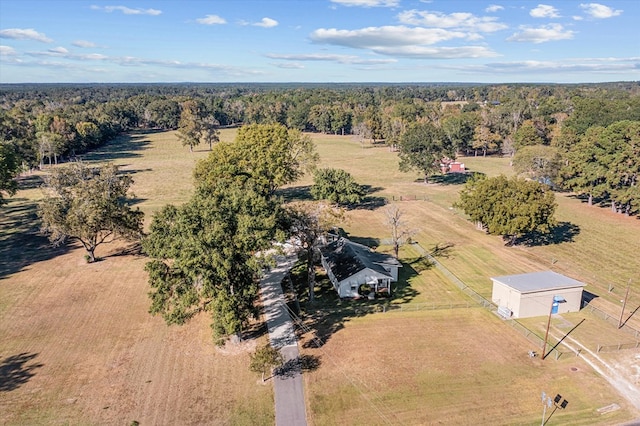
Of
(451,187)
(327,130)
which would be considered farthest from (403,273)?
(327,130)

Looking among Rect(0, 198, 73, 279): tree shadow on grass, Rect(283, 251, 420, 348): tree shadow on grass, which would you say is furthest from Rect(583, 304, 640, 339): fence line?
Rect(0, 198, 73, 279): tree shadow on grass

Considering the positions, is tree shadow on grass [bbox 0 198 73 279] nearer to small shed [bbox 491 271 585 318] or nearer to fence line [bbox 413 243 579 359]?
fence line [bbox 413 243 579 359]

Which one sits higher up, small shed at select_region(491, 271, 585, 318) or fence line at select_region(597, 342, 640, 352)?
small shed at select_region(491, 271, 585, 318)

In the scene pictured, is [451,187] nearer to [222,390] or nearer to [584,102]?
[584,102]

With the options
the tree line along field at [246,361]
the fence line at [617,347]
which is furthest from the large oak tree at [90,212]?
the fence line at [617,347]

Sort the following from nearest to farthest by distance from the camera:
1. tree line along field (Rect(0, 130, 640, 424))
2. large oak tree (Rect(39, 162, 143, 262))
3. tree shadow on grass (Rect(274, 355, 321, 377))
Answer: tree line along field (Rect(0, 130, 640, 424))
tree shadow on grass (Rect(274, 355, 321, 377))
large oak tree (Rect(39, 162, 143, 262))

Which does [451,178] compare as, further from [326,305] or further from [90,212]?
[90,212]

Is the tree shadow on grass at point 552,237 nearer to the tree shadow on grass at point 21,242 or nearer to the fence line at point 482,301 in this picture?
the fence line at point 482,301
